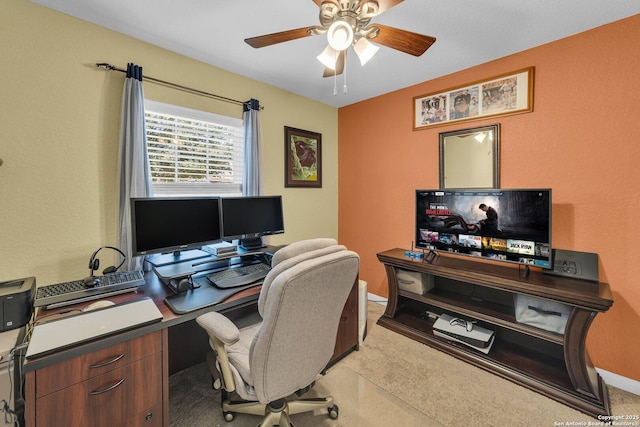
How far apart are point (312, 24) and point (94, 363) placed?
224 centimetres

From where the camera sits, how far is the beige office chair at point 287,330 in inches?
43.4

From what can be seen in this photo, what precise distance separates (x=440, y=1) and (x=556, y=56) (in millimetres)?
1185

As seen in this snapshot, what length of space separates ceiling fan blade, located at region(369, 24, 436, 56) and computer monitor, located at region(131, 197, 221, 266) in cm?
155

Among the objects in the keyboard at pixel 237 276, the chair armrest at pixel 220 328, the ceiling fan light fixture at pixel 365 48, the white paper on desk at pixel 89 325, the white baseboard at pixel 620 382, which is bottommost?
the white baseboard at pixel 620 382

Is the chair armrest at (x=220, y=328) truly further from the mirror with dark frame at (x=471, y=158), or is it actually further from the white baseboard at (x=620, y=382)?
the white baseboard at (x=620, y=382)

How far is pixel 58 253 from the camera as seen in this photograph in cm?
174

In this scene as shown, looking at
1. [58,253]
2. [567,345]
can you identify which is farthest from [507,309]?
[58,253]

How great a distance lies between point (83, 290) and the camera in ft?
4.99

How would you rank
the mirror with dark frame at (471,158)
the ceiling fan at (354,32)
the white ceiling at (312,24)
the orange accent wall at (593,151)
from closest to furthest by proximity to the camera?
the ceiling fan at (354,32), the white ceiling at (312,24), the orange accent wall at (593,151), the mirror with dark frame at (471,158)

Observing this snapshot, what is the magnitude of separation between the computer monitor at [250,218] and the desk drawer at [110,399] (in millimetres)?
1031

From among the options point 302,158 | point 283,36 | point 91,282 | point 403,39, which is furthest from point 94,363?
point 302,158

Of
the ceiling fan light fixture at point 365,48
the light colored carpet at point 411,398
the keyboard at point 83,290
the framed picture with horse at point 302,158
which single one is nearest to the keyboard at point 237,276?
the keyboard at point 83,290

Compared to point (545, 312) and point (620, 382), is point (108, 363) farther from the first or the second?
point (620, 382)

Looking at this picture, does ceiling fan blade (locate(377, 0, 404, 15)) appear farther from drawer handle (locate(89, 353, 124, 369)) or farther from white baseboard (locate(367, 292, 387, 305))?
white baseboard (locate(367, 292, 387, 305))
